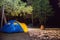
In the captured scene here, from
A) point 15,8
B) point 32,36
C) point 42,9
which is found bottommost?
point 32,36

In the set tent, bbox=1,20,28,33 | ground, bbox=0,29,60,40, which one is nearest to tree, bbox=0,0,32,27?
tent, bbox=1,20,28,33

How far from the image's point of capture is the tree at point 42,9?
838cm

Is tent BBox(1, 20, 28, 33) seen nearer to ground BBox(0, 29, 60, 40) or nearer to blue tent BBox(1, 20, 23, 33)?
blue tent BBox(1, 20, 23, 33)

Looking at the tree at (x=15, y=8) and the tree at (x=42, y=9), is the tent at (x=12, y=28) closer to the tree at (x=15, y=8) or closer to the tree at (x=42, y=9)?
the tree at (x=15, y=8)

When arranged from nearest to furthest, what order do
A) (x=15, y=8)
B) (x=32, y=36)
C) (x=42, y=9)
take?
(x=32, y=36) → (x=15, y=8) → (x=42, y=9)

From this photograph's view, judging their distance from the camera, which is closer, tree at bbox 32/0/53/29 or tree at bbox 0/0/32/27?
tree at bbox 0/0/32/27

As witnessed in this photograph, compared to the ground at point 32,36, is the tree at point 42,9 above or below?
above

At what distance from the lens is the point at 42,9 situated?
8469mm

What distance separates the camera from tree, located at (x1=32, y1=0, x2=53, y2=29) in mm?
8375

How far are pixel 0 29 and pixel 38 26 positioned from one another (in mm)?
1982

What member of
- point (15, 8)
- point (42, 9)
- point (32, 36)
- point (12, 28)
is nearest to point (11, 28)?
point (12, 28)

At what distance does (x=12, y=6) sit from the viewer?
24.1 ft

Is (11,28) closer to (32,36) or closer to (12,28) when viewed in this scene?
(12,28)

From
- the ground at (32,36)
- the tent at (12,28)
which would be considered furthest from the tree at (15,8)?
the ground at (32,36)
